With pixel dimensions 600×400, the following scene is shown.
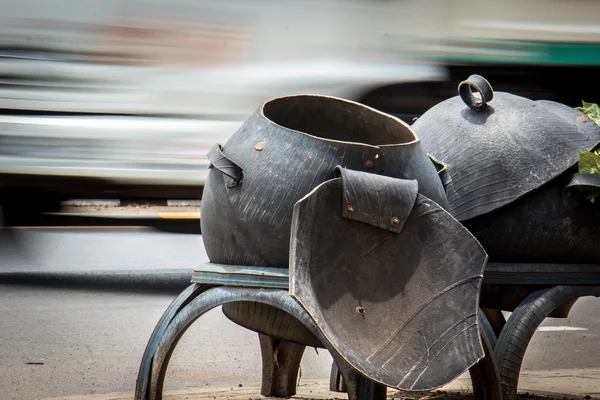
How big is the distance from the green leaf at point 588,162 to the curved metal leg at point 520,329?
0.43 m

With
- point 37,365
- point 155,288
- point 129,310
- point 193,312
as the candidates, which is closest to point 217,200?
point 193,312

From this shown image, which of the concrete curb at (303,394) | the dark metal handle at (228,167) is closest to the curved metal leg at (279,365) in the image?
the concrete curb at (303,394)

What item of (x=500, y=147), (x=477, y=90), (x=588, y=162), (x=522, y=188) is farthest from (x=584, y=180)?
(x=477, y=90)

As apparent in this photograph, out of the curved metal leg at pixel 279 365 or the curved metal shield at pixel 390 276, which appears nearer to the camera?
the curved metal shield at pixel 390 276

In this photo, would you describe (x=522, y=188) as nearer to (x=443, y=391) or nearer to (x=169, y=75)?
(x=443, y=391)

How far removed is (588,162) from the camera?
3242mm

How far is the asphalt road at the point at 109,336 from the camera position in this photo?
163 inches

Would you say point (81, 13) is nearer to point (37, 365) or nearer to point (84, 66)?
point (84, 66)

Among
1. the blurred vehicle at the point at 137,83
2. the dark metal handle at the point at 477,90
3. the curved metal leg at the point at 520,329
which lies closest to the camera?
the curved metal leg at the point at 520,329

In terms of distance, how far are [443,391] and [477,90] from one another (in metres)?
1.40

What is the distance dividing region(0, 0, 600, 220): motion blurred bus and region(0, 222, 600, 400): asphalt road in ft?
2.58

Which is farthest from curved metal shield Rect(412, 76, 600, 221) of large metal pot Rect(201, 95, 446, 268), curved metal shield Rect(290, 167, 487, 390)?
curved metal shield Rect(290, 167, 487, 390)

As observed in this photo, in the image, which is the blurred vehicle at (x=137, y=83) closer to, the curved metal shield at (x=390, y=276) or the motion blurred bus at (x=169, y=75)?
the motion blurred bus at (x=169, y=75)

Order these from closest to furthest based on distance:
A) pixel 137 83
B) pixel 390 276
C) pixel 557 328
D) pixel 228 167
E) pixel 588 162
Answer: pixel 390 276 < pixel 228 167 < pixel 588 162 < pixel 557 328 < pixel 137 83
